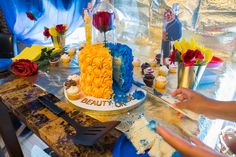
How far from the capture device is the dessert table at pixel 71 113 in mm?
663

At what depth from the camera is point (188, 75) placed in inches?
34.2

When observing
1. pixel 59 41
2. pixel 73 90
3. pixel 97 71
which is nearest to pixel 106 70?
pixel 97 71

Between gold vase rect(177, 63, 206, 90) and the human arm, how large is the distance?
0.11 metres

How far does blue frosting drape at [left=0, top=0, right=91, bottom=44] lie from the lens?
6.02 feet

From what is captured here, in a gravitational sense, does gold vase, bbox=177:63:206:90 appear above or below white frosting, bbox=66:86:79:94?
above

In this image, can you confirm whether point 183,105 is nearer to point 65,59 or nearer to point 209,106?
point 209,106

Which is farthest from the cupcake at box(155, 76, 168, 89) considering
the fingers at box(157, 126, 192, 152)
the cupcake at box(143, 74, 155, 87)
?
the fingers at box(157, 126, 192, 152)

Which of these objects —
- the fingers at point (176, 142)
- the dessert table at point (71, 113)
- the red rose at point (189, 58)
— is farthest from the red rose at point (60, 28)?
the fingers at point (176, 142)

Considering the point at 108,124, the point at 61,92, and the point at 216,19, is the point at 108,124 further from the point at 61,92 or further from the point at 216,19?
the point at 216,19

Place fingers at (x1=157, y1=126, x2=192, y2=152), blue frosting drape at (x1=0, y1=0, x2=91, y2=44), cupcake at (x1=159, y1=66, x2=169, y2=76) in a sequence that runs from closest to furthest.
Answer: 1. fingers at (x1=157, y1=126, x2=192, y2=152)
2. cupcake at (x1=159, y1=66, x2=169, y2=76)
3. blue frosting drape at (x1=0, y1=0, x2=91, y2=44)

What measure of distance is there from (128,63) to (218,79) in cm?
51

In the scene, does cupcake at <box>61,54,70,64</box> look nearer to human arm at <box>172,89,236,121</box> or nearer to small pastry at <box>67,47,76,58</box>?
small pastry at <box>67,47,76,58</box>

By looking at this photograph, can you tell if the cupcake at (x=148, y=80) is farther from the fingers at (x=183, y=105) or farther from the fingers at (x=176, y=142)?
the fingers at (x=176, y=142)

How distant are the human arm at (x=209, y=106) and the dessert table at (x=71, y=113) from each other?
0.04 m
